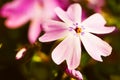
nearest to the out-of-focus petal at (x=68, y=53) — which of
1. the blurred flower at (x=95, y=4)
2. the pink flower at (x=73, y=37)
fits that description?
the pink flower at (x=73, y=37)

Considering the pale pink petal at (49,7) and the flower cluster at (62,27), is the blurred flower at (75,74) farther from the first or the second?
the pale pink petal at (49,7)

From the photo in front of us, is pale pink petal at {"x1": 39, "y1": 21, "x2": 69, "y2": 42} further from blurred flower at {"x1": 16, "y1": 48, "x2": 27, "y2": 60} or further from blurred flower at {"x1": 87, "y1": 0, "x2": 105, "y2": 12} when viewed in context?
blurred flower at {"x1": 87, "y1": 0, "x2": 105, "y2": 12}

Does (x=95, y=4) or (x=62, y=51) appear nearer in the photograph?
(x=62, y=51)

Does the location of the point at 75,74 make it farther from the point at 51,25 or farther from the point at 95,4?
the point at 95,4

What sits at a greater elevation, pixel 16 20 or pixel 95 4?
pixel 16 20

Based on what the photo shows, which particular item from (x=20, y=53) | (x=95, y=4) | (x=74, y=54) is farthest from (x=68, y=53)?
(x=95, y=4)

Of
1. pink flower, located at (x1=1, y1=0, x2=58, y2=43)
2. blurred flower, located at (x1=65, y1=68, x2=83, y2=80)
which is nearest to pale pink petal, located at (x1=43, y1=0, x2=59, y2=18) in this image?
pink flower, located at (x1=1, y1=0, x2=58, y2=43)

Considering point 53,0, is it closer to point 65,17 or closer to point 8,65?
point 65,17

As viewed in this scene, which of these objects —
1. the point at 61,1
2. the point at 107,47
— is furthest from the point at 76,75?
the point at 61,1
